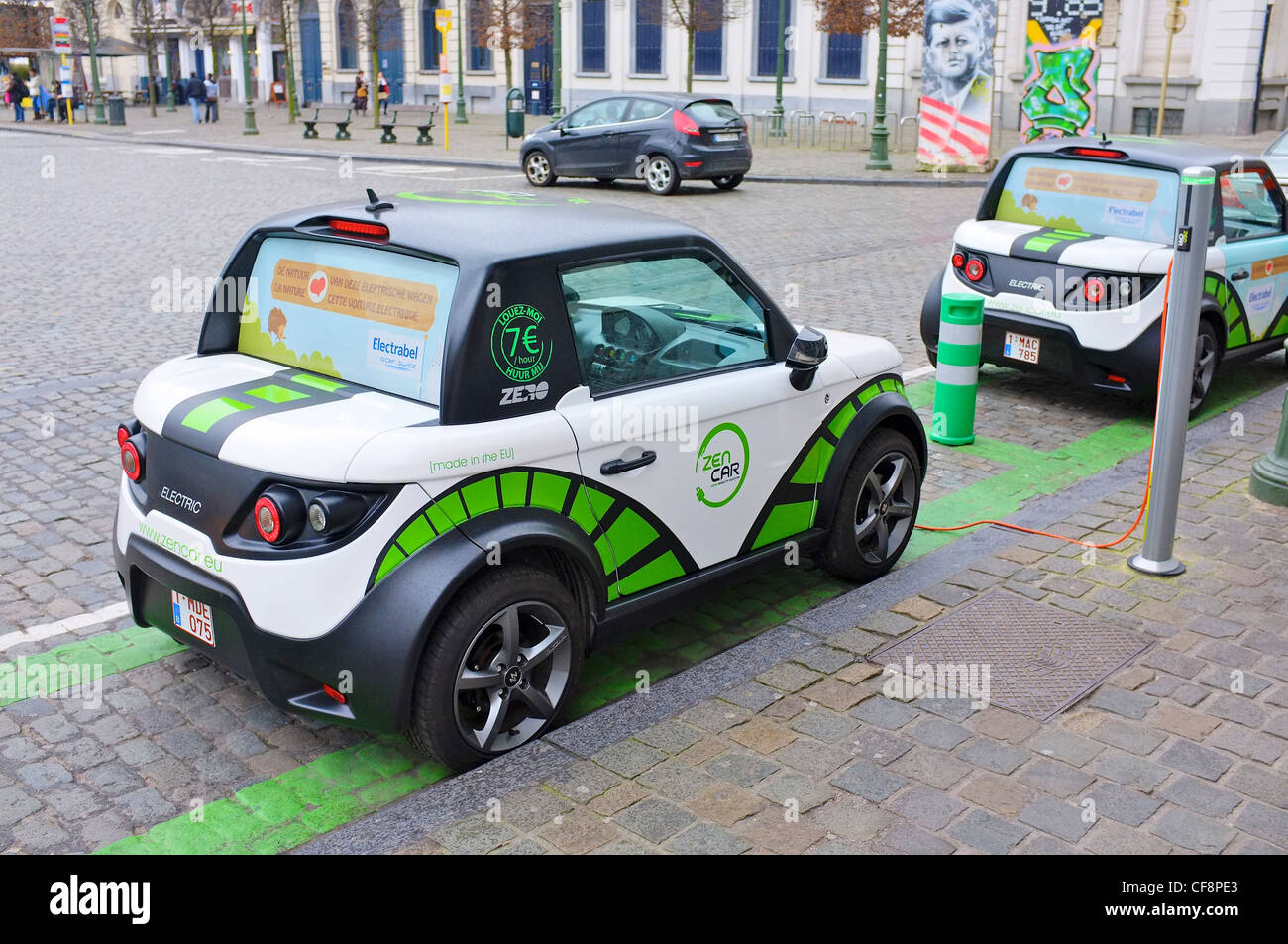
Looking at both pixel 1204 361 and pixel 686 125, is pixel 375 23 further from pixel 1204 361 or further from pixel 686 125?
pixel 1204 361

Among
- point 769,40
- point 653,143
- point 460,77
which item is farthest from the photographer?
point 460,77

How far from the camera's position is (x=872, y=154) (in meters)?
25.0

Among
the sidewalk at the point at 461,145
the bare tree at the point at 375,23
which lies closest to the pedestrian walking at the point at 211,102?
the sidewalk at the point at 461,145

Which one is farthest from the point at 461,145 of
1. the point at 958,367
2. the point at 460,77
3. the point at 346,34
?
the point at 958,367

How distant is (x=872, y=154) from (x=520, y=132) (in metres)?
9.23

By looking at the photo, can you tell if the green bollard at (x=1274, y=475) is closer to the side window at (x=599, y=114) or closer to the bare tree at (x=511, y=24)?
the side window at (x=599, y=114)

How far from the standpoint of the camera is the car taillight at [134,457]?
4398 mm

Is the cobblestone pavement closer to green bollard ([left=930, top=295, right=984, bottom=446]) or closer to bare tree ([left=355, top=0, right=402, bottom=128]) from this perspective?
green bollard ([left=930, top=295, right=984, bottom=446])

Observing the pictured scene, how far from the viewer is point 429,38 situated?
50.3 meters

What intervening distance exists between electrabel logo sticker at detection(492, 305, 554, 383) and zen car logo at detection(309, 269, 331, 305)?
82 centimetres

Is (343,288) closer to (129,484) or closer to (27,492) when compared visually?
(129,484)

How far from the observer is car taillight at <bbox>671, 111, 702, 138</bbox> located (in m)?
20.2

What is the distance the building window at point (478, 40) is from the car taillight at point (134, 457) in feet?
140

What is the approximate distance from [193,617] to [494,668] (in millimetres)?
999
